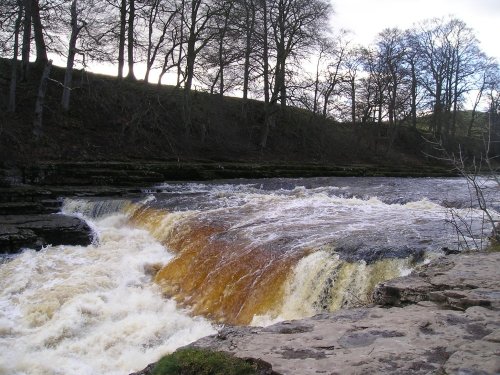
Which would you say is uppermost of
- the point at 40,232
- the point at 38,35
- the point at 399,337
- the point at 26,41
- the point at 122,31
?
the point at 122,31

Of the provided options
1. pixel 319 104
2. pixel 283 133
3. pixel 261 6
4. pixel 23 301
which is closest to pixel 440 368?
pixel 23 301

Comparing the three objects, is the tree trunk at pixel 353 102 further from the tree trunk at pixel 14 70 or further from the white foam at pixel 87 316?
the white foam at pixel 87 316

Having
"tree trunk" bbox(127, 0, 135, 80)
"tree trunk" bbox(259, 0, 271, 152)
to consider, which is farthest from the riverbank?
"tree trunk" bbox(127, 0, 135, 80)

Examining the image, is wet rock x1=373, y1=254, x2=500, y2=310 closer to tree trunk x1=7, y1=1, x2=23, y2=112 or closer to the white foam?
the white foam

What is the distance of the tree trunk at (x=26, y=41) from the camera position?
17.3 m

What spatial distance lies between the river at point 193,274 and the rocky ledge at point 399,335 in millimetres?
1417

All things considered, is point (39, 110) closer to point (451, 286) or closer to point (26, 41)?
point (26, 41)

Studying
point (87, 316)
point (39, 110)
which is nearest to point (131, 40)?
point (39, 110)

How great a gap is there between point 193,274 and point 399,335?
5.31 m

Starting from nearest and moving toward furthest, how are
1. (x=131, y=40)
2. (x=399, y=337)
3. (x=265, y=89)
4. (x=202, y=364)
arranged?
(x=202, y=364) < (x=399, y=337) < (x=131, y=40) < (x=265, y=89)

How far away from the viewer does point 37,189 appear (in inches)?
535

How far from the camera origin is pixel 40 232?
1049 cm

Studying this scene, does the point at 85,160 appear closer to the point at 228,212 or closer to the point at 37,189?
the point at 37,189

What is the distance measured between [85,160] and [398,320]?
1644cm
